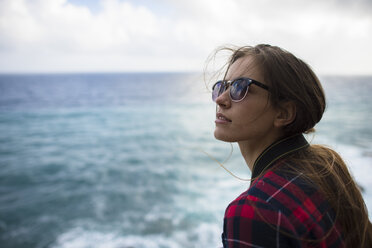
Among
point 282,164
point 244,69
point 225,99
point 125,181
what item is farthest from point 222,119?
point 125,181

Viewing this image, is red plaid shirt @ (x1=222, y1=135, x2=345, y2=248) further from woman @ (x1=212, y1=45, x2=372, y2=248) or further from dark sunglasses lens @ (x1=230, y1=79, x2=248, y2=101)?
dark sunglasses lens @ (x1=230, y1=79, x2=248, y2=101)

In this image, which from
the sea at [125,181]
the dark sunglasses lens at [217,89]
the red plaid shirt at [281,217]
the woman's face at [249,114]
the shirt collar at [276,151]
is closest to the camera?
the red plaid shirt at [281,217]

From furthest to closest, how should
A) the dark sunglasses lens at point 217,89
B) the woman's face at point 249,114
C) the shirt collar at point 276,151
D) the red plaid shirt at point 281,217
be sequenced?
1. the dark sunglasses lens at point 217,89
2. the woman's face at point 249,114
3. the shirt collar at point 276,151
4. the red plaid shirt at point 281,217

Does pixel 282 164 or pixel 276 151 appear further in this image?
pixel 276 151

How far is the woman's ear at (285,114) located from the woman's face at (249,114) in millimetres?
32

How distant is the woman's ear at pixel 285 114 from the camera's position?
62.1 inches

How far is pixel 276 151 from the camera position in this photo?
1.54 metres

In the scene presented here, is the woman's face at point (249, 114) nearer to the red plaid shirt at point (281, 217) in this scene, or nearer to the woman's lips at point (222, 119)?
the woman's lips at point (222, 119)

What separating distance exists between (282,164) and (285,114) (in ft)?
1.06

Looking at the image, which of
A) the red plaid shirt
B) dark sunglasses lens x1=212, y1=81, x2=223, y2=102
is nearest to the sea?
dark sunglasses lens x1=212, y1=81, x2=223, y2=102

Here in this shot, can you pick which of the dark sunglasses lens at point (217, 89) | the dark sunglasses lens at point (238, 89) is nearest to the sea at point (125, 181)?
the dark sunglasses lens at point (217, 89)

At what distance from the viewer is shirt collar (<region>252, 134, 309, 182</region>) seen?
1518 millimetres

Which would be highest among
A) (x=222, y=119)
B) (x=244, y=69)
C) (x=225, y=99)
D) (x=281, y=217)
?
(x=244, y=69)

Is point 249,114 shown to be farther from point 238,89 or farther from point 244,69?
point 244,69
